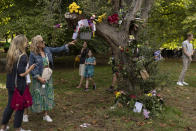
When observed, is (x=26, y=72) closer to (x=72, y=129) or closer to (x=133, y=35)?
(x=72, y=129)

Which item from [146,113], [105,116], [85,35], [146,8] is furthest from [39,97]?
[146,8]

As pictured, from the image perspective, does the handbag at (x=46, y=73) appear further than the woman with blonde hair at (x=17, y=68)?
Yes

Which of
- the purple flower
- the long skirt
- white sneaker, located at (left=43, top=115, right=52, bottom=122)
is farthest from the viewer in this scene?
the purple flower

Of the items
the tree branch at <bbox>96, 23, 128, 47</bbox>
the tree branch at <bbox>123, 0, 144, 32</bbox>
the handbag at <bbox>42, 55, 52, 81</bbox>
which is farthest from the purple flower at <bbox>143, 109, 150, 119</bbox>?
the handbag at <bbox>42, 55, 52, 81</bbox>

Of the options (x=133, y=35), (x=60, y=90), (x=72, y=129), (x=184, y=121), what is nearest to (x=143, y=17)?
(x=133, y=35)

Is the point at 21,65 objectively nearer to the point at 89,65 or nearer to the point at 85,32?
the point at 85,32

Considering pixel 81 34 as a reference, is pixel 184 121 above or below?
below

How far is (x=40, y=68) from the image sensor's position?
5.06 metres

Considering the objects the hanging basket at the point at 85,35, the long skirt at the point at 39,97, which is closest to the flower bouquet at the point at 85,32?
the hanging basket at the point at 85,35

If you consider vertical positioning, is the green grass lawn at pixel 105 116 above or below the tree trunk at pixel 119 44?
below

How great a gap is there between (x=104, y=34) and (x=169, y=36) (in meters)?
13.6

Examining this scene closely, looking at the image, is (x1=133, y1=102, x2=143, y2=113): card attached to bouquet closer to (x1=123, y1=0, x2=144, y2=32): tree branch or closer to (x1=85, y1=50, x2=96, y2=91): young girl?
(x1=123, y1=0, x2=144, y2=32): tree branch

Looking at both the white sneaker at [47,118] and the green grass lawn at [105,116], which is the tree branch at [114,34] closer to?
the green grass lawn at [105,116]

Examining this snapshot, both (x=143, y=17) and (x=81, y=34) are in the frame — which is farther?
(x=143, y=17)
